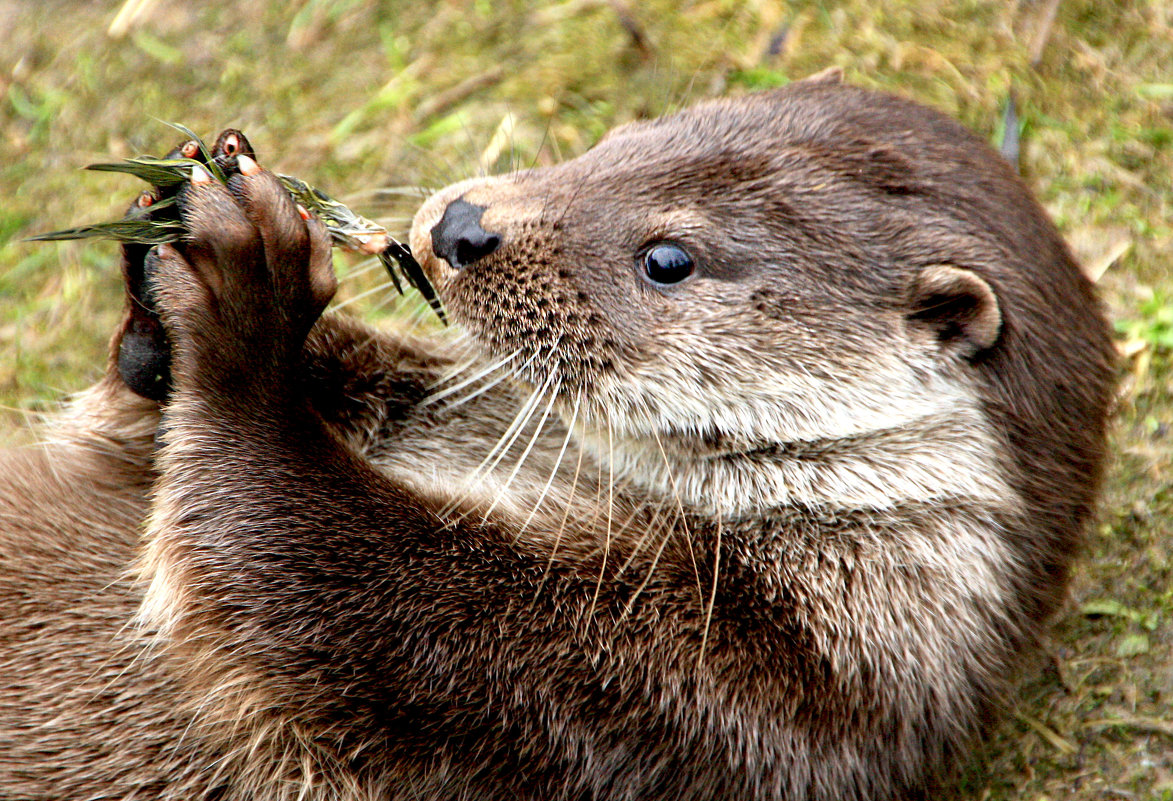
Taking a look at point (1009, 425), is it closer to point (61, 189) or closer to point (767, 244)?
point (767, 244)

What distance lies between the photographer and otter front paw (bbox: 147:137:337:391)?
93.2 inches

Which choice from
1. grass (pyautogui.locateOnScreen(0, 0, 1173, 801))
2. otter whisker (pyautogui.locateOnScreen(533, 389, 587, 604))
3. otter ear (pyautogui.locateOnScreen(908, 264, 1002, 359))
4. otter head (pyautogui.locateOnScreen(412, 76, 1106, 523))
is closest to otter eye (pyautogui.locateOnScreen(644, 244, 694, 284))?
otter head (pyautogui.locateOnScreen(412, 76, 1106, 523))

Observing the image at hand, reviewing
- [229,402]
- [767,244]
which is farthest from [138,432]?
[767,244]

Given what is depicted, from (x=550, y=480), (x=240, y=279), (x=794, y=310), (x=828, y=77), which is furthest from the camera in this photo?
(x=828, y=77)

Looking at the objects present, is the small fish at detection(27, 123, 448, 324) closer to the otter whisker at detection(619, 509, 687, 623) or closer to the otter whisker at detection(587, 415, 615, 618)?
the otter whisker at detection(587, 415, 615, 618)

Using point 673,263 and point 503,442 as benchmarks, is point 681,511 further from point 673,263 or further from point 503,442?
point 673,263

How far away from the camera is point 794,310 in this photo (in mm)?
2512

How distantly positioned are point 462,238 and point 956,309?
1.07m

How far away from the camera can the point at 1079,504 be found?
104 inches

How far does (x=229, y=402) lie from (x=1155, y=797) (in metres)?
2.47

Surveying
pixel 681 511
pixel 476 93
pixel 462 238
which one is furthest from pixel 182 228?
pixel 476 93

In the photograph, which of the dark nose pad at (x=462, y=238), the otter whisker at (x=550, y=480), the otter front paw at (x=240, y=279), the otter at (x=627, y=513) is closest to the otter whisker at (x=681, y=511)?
the otter at (x=627, y=513)

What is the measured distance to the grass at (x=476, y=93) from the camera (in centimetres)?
391

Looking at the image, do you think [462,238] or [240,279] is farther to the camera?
[462,238]
